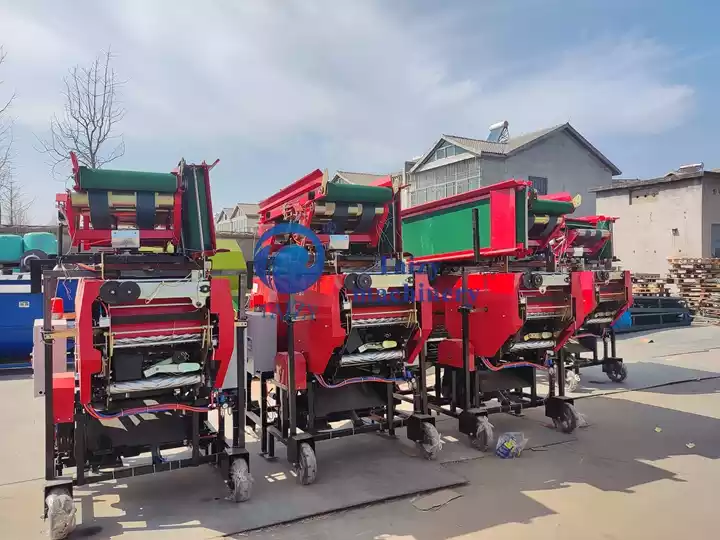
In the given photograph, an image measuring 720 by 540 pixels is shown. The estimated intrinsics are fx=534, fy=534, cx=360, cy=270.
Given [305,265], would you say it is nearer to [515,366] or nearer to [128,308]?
[128,308]

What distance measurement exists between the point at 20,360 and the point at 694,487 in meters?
9.36

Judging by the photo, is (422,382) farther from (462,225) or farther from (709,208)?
(709,208)

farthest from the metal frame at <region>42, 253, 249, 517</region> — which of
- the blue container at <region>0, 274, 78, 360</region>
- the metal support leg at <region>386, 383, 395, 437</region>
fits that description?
the blue container at <region>0, 274, 78, 360</region>

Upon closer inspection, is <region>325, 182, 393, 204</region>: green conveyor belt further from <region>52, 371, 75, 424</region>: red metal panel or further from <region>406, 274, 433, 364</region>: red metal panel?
<region>52, 371, 75, 424</region>: red metal panel

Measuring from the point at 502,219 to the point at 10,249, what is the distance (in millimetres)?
8446

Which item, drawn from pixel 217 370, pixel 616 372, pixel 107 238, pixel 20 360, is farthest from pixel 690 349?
pixel 20 360

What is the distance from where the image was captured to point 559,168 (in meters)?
23.8

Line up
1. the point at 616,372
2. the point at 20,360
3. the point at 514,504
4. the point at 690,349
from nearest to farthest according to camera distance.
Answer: the point at 514,504 < the point at 616,372 < the point at 20,360 < the point at 690,349

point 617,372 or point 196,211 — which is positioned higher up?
point 196,211

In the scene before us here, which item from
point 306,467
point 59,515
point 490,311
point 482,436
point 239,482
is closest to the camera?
point 59,515

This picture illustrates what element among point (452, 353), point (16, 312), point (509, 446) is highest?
point (16, 312)

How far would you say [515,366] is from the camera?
5.39m

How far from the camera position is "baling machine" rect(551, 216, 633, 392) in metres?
6.14

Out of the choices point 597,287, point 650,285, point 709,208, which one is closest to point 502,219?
point 597,287
